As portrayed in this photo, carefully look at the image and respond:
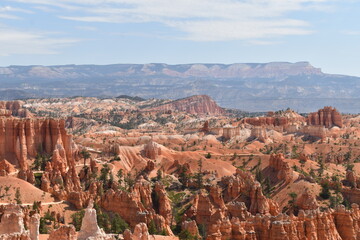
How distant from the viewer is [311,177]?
94688 millimetres

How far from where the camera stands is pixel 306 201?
81.6 metres

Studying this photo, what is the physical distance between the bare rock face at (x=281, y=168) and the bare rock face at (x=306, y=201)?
35.3ft

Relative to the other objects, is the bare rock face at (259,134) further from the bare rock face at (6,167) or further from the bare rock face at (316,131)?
the bare rock face at (6,167)

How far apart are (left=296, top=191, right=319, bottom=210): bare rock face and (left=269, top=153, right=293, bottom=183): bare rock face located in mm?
10770

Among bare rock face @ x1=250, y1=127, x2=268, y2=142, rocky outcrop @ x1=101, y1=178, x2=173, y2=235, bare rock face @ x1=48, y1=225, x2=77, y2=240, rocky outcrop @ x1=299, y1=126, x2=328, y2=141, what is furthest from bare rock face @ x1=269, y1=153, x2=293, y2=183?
rocky outcrop @ x1=299, y1=126, x2=328, y2=141

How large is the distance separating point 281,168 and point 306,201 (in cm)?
1638

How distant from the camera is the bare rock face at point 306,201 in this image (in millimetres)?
79875

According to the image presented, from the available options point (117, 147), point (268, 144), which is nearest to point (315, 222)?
point (117, 147)

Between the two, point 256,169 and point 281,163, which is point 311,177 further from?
point 256,169

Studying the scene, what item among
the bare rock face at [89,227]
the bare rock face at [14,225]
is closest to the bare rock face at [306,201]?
the bare rock face at [89,227]

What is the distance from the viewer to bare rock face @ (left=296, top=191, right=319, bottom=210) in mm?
79875

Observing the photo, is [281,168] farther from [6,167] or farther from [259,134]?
[259,134]

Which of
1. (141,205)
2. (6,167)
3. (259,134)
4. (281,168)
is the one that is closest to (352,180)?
(281,168)

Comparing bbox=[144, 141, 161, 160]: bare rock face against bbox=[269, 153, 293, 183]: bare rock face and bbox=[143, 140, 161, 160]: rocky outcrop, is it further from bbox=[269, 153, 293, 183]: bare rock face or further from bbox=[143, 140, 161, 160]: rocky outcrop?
bbox=[269, 153, 293, 183]: bare rock face
